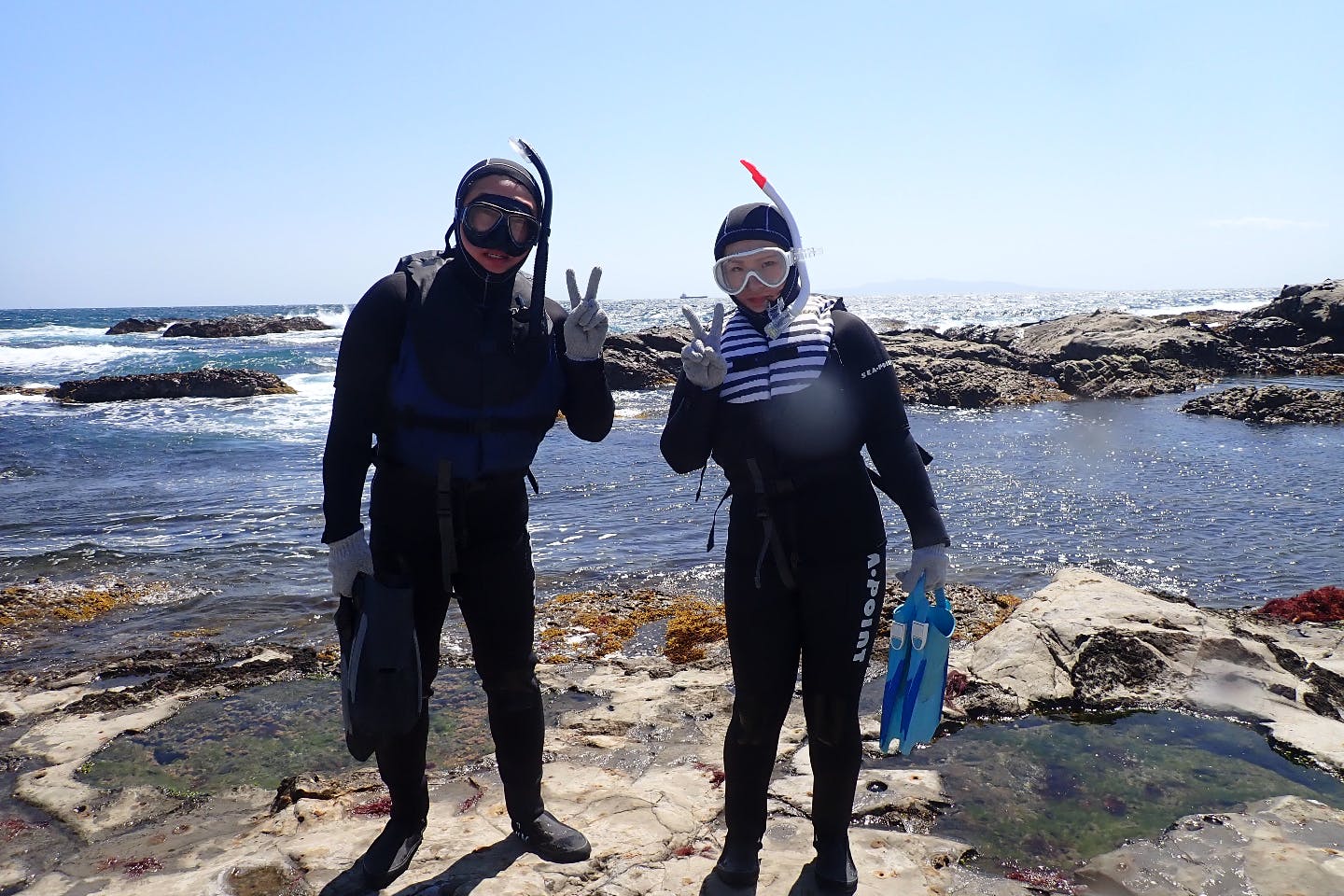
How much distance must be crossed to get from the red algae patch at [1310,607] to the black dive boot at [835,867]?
4.42m

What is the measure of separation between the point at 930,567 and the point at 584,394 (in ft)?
4.08

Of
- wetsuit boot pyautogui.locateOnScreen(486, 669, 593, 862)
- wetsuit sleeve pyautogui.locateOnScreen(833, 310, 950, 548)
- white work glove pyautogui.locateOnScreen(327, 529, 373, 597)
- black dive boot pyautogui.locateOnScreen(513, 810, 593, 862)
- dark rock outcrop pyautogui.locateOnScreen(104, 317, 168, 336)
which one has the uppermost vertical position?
dark rock outcrop pyautogui.locateOnScreen(104, 317, 168, 336)

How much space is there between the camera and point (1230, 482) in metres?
10.8

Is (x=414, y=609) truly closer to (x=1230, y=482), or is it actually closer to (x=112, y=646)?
(x=112, y=646)

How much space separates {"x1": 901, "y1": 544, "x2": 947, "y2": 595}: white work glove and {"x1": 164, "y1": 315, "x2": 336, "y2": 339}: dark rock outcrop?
5214 cm

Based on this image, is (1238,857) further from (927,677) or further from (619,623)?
(619,623)

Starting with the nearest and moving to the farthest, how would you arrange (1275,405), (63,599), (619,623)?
1. (619,623)
2. (63,599)
3. (1275,405)

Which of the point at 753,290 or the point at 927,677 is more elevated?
the point at 753,290

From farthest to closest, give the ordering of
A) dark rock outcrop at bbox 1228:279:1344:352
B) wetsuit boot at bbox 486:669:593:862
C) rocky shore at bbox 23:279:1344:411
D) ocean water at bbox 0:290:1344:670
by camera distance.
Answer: dark rock outcrop at bbox 1228:279:1344:352
rocky shore at bbox 23:279:1344:411
ocean water at bbox 0:290:1344:670
wetsuit boot at bbox 486:669:593:862

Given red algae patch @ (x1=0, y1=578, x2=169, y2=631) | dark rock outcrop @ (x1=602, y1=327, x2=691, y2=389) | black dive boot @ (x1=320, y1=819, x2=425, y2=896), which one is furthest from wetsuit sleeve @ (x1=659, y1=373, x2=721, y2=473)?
dark rock outcrop @ (x1=602, y1=327, x2=691, y2=389)

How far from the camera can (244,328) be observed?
51.6 m

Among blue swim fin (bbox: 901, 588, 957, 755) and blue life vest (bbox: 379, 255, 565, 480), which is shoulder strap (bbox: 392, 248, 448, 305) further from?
blue swim fin (bbox: 901, 588, 957, 755)

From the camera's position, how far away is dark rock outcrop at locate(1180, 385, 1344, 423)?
606 inches

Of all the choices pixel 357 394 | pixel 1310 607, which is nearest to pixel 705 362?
pixel 357 394
